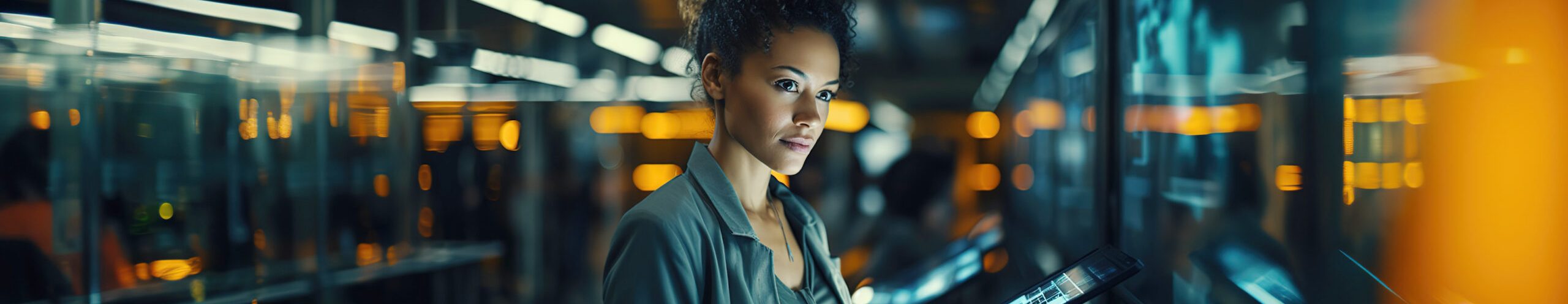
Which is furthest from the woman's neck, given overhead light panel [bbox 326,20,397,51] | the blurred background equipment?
overhead light panel [bbox 326,20,397,51]

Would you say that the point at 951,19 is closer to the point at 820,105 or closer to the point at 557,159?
the point at 557,159

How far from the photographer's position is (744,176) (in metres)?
1.17

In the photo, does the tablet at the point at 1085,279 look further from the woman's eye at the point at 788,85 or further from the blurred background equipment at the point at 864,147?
the woman's eye at the point at 788,85

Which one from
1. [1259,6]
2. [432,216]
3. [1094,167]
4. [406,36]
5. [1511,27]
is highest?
[406,36]

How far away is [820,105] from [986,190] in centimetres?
355

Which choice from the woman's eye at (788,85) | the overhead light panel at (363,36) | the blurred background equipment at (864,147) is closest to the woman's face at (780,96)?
the woman's eye at (788,85)

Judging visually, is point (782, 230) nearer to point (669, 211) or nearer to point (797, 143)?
point (797, 143)

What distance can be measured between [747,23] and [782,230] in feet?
1.10

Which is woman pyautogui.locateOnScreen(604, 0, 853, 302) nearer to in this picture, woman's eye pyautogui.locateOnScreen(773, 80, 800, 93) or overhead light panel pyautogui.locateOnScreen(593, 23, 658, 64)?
woman's eye pyautogui.locateOnScreen(773, 80, 800, 93)

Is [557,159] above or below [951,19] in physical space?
below

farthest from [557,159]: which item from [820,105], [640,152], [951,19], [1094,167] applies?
[820,105]

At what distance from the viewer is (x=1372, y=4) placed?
986 millimetres

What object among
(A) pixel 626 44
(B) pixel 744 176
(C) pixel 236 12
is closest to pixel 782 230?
(B) pixel 744 176

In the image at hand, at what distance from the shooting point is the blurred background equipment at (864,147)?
0.92 metres
